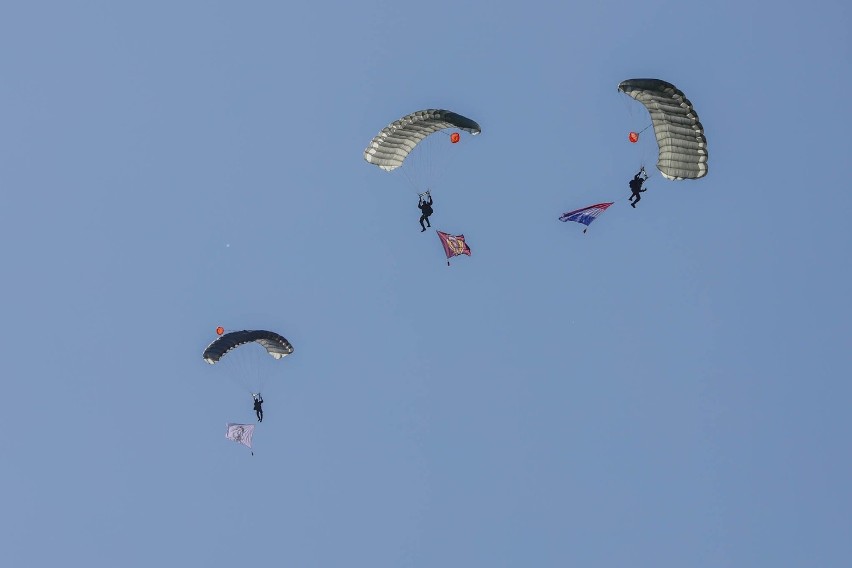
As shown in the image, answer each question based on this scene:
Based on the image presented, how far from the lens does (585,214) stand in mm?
61438

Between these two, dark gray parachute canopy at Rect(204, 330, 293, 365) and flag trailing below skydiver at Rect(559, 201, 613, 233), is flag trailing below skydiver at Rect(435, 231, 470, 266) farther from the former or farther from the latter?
dark gray parachute canopy at Rect(204, 330, 293, 365)

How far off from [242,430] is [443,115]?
18049mm

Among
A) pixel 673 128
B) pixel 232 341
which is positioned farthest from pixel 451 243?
pixel 673 128

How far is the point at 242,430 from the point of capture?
6612 cm

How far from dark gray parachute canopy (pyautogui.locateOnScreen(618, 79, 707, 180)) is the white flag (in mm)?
22285

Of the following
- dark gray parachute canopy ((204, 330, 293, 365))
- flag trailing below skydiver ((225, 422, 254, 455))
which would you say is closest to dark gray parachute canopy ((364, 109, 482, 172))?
dark gray parachute canopy ((204, 330, 293, 365))

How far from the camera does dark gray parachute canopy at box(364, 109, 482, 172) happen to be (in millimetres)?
56312

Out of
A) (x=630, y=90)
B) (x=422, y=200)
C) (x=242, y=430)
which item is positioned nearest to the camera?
(x=630, y=90)

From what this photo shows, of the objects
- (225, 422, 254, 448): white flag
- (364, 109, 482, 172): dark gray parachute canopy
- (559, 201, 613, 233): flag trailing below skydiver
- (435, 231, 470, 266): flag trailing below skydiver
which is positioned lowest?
(225, 422, 254, 448): white flag

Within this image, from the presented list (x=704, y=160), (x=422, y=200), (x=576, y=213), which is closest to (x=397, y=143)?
(x=422, y=200)

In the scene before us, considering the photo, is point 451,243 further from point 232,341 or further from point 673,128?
point 673,128

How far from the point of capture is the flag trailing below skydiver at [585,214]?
61031 mm

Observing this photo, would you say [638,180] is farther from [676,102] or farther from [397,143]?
[397,143]

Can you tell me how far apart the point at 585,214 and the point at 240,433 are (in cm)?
1756
